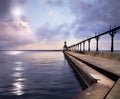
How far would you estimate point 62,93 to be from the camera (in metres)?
7.92

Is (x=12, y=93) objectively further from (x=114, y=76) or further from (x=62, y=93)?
(x=114, y=76)

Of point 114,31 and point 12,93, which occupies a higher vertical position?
point 114,31

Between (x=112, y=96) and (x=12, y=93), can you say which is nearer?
(x=112, y=96)

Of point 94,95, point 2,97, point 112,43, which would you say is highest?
point 112,43

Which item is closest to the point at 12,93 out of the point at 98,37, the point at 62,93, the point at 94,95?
the point at 62,93

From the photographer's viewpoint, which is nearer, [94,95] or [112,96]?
[112,96]

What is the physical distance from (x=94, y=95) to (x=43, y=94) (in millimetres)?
4179

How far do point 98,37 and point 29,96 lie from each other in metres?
12.4

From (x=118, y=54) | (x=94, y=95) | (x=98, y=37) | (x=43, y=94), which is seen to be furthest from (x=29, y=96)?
(x=98, y=37)

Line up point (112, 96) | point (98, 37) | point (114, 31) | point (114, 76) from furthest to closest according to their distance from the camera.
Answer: point (98, 37)
point (114, 31)
point (114, 76)
point (112, 96)

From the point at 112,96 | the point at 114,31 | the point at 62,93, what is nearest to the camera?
the point at 112,96

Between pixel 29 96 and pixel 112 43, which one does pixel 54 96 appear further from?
pixel 112 43

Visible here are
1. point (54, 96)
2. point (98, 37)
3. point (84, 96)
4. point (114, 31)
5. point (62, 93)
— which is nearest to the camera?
point (84, 96)

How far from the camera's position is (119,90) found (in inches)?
149
